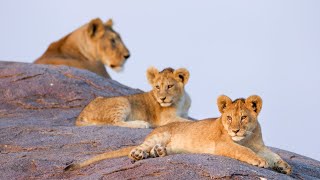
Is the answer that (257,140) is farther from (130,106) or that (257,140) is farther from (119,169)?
(130,106)

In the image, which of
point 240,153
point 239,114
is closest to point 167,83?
point 239,114

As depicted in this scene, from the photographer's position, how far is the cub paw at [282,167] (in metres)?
7.52

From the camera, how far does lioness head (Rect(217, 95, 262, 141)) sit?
745 centimetres

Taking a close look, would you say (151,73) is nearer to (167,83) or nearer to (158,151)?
(167,83)

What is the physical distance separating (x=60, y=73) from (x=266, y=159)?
18.3 ft

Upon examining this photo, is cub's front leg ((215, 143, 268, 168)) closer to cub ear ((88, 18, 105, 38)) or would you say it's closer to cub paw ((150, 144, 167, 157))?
cub paw ((150, 144, 167, 157))

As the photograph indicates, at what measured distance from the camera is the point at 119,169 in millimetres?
7176

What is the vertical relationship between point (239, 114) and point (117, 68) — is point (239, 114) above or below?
above

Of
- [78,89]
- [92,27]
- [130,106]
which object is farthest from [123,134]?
[92,27]

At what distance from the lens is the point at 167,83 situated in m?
10.5

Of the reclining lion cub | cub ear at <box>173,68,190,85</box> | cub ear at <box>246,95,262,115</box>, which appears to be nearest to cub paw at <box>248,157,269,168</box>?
the reclining lion cub

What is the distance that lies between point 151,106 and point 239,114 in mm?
3353

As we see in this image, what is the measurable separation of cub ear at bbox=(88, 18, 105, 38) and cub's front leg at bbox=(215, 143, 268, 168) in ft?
29.0

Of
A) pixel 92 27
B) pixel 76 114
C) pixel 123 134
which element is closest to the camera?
pixel 123 134
